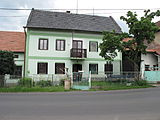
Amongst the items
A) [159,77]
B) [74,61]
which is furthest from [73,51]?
[159,77]

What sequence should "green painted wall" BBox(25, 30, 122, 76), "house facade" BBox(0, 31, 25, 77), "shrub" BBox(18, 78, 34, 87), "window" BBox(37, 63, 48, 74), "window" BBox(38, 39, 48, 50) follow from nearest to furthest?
"shrub" BBox(18, 78, 34, 87), "green painted wall" BBox(25, 30, 122, 76), "window" BBox(37, 63, 48, 74), "window" BBox(38, 39, 48, 50), "house facade" BBox(0, 31, 25, 77)

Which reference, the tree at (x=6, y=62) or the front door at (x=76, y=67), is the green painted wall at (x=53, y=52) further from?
the tree at (x=6, y=62)

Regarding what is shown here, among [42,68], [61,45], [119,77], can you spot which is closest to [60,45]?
[61,45]

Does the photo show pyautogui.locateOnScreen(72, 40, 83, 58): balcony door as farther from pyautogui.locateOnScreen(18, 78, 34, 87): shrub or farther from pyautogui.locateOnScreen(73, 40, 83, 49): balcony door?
pyautogui.locateOnScreen(18, 78, 34, 87): shrub

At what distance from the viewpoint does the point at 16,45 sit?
2627 centimetres

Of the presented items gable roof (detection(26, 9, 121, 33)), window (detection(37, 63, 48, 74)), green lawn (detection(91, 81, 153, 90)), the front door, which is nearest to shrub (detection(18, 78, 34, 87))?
green lawn (detection(91, 81, 153, 90))

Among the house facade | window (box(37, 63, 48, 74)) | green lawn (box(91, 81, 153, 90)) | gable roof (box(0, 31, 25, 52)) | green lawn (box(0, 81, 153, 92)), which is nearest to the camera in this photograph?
green lawn (box(0, 81, 153, 92))

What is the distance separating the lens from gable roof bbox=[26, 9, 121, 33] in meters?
24.8

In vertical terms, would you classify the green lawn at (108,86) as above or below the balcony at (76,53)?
below

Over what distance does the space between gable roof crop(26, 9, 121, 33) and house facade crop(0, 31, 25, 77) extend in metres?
4.17

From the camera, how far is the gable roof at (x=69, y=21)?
2475 cm

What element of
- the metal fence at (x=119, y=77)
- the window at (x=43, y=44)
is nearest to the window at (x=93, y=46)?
the window at (x=43, y=44)

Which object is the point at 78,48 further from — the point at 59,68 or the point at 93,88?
the point at 93,88

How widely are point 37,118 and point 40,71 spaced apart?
719 inches
